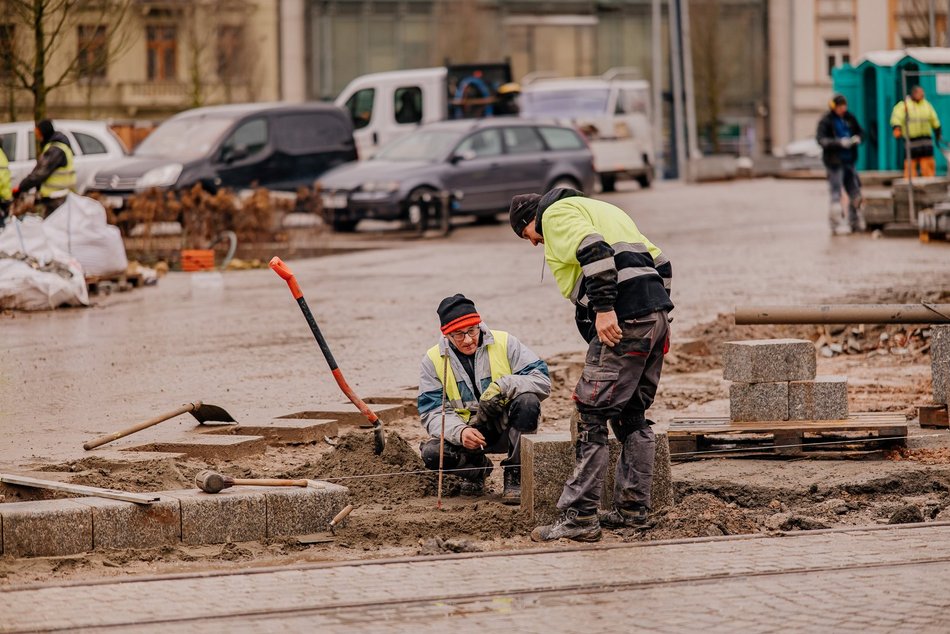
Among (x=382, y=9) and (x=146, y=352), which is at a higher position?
(x=382, y=9)

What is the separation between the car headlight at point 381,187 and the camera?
79.6ft

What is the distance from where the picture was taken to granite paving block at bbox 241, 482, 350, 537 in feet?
25.1

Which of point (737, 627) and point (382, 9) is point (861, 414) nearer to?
point (737, 627)

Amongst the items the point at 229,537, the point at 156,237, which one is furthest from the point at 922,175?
the point at 229,537

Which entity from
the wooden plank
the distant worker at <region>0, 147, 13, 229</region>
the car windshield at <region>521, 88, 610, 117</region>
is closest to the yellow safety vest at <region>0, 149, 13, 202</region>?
the distant worker at <region>0, 147, 13, 229</region>

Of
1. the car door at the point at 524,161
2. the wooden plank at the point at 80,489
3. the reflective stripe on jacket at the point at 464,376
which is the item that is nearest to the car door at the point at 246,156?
the car door at the point at 524,161

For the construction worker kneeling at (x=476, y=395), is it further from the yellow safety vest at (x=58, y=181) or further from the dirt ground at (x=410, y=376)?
the yellow safety vest at (x=58, y=181)

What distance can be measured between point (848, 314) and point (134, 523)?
14.6 ft

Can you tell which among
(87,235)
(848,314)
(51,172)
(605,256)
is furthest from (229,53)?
(605,256)

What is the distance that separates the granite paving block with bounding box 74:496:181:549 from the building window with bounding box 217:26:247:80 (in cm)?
4711

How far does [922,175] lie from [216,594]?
2007 centimetres

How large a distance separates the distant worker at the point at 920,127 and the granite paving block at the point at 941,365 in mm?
14467

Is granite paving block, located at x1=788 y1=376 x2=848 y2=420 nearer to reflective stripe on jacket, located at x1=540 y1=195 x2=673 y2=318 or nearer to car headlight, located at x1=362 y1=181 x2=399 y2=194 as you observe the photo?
reflective stripe on jacket, located at x1=540 y1=195 x2=673 y2=318

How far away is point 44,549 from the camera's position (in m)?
7.15
